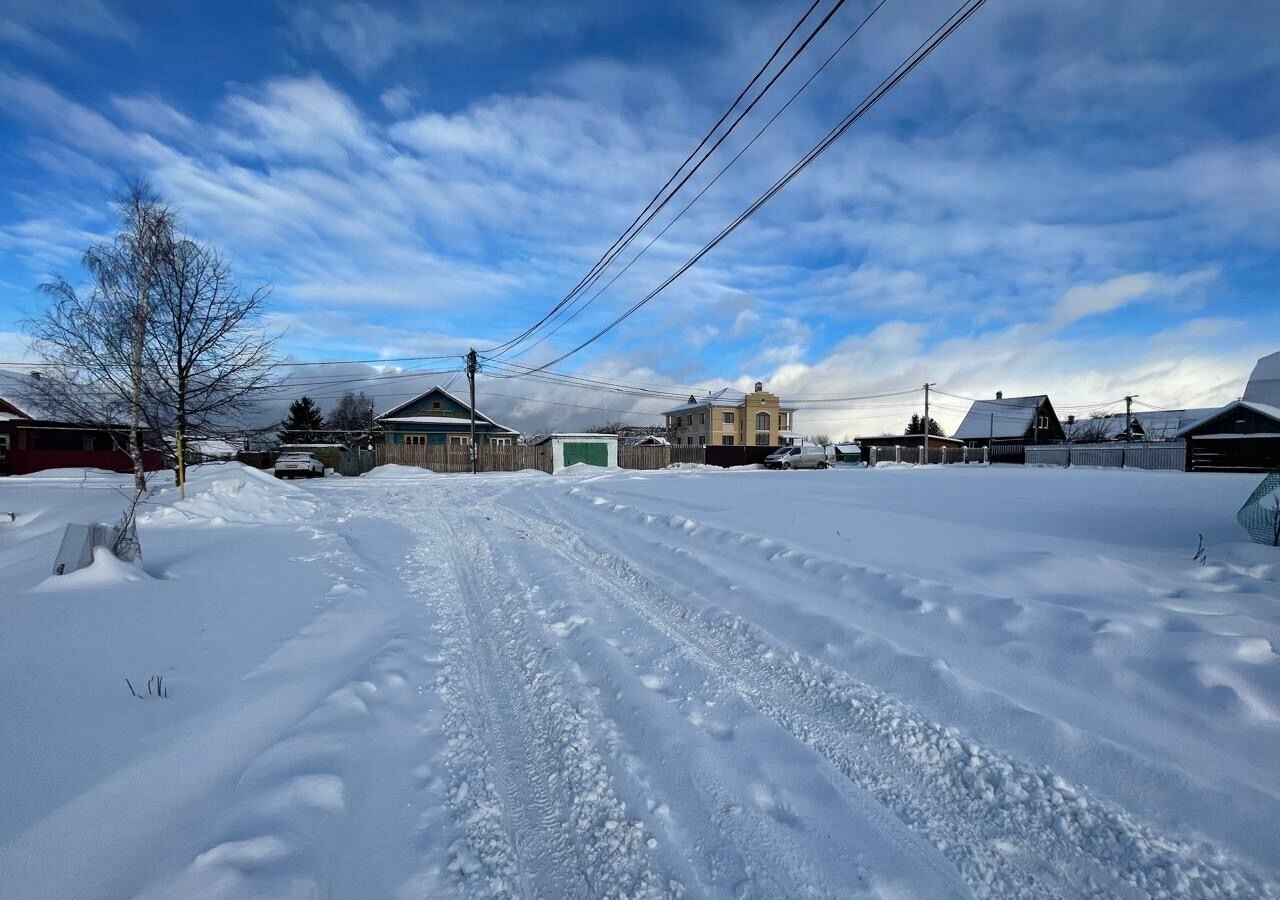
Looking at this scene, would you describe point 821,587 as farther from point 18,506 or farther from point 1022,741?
point 18,506

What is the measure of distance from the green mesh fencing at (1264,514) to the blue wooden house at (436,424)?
42.6 m

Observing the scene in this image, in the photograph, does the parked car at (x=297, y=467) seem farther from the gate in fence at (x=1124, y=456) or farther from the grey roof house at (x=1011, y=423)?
the grey roof house at (x=1011, y=423)

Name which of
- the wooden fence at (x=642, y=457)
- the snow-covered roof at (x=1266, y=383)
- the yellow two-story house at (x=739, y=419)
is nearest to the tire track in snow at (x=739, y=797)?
the wooden fence at (x=642, y=457)

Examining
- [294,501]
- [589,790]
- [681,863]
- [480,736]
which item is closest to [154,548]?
[294,501]

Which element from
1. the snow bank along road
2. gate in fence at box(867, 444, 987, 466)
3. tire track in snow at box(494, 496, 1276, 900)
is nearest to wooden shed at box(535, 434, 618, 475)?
gate in fence at box(867, 444, 987, 466)

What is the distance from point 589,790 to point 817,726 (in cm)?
142

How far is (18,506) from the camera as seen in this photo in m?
13.5

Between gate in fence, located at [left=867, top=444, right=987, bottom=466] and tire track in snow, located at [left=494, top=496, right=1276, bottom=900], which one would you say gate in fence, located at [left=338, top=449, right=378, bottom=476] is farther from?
gate in fence, located at [left=867, top=444, right=987, bottom=466]

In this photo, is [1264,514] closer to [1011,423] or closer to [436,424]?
[436,424]

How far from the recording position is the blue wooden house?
4344cm

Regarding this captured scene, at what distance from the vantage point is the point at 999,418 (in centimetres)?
6106

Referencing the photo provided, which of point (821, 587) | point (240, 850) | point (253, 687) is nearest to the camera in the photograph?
point (240, 850)

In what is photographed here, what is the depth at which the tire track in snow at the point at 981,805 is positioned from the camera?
2.10 m

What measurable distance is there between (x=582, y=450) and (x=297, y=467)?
15.7 metres
